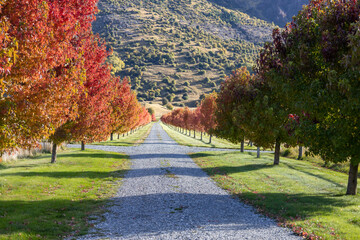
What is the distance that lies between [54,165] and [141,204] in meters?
12.1

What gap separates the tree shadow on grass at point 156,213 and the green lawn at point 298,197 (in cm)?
9

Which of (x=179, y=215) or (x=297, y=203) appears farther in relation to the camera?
(x=297, y=203)

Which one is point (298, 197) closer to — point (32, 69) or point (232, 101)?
point (32, 69)

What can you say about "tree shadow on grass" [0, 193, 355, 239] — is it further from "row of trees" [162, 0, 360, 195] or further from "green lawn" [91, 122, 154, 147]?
"green lawn" [91, 122, 154, 147]

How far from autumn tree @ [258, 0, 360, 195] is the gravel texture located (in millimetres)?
4796

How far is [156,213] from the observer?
11.6m

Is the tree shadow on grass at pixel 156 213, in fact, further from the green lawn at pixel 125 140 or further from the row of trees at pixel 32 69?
the green lawn at pixel 125 140

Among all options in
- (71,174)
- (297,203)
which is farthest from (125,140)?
(297,203)

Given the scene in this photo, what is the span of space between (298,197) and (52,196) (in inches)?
472

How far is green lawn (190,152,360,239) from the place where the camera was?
10.1 metres

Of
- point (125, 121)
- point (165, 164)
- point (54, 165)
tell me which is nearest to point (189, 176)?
point (165, 164)

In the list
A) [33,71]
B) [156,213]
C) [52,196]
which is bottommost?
[52,196]

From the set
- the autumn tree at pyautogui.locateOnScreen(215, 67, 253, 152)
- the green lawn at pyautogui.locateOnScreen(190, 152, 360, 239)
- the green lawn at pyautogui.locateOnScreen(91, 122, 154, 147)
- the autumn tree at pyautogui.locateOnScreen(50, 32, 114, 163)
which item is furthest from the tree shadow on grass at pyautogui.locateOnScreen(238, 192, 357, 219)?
the green lawn at pyautogui.locateOnScreen(91, 122, 154, 147)

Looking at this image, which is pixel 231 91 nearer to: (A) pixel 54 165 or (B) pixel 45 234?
(A) pixel 54 165
